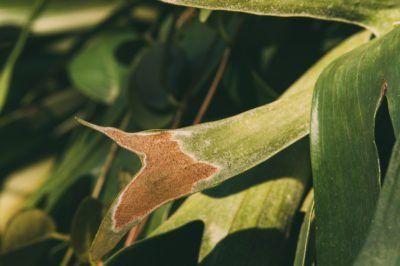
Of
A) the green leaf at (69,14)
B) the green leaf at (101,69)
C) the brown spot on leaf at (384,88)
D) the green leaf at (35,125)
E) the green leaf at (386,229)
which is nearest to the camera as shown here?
the green leaf at (386,229)

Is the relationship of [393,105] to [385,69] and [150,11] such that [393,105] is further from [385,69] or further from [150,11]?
[150,11]

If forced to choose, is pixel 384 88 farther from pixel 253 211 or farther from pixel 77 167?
pixel 77 167

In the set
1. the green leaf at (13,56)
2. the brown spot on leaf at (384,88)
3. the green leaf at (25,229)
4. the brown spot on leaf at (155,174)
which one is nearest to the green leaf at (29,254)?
the green leaf at (25,229)

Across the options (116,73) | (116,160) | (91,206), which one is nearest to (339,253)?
(91,206)

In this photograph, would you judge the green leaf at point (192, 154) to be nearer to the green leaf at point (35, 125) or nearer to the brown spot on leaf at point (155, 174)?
the brown spot on leaf at point (155, 174)

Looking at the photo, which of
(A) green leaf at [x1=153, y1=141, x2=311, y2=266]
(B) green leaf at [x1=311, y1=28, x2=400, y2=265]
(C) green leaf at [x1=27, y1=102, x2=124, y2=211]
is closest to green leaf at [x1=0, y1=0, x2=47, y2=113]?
(C) green leaf at [x1=27, y1=102, x2=124, y2=211]

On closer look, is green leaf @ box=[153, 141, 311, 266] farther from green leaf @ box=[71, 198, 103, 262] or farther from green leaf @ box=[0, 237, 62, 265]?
green leaf @ box=[0, 237, 62, 265]

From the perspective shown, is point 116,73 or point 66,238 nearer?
point 66,238

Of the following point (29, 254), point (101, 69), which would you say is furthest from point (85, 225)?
point (101, 69)
